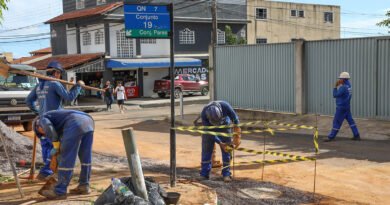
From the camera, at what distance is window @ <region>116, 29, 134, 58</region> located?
120 ft

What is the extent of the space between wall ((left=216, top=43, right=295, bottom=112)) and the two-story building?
48.5ft

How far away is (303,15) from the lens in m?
49.9

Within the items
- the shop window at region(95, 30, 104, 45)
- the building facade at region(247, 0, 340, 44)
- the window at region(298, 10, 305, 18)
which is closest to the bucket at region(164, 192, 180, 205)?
the shop window at region(95, 30, 104, 45)

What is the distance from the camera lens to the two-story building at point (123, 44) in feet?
118

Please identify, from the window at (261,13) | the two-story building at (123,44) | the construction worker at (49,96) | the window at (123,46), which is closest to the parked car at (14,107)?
the construction worker at (49,96)

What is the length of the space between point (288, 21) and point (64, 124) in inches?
1729

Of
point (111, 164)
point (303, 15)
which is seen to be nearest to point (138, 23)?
point (111, 164)

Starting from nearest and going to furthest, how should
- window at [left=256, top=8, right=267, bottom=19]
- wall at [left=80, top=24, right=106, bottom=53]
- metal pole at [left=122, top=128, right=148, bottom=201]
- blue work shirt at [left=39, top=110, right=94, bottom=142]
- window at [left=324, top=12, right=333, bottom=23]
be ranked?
1. metal pole at [left=122, top=128, right=148, bottom=201]
2. blue work shirt at [left=39, top=110, right=94, bottom=142]
3. wall at [left=80, top=24, right=106, bottom=53]
4. window at [left=256, top=8, right=267, bottom=19]
5. window at [left=324, top=12, right=333, bottom=23]

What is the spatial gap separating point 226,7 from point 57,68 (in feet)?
115

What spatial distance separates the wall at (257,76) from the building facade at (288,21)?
24237 mm

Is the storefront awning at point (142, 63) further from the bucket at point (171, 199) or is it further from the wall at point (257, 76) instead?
the bucket at point (171, 199)

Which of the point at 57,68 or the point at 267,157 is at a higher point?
the point at 57,68

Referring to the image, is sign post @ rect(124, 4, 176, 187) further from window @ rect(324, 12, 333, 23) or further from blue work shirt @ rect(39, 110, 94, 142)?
window @ rect(324, 12, 333, 23)

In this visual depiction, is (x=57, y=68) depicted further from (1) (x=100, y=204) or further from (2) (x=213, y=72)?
(2) (x=213, y=72)
